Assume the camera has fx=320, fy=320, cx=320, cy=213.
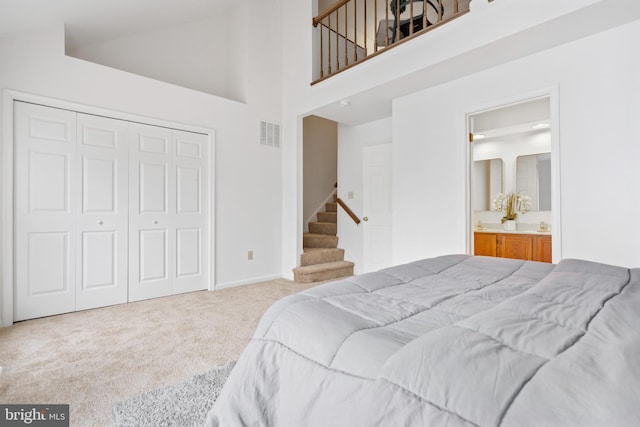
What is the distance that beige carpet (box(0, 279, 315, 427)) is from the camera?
5.62 feet

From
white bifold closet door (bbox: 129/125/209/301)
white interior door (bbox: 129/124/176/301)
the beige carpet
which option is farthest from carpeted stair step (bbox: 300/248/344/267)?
white interior door (bbox: 129/124/176/301)

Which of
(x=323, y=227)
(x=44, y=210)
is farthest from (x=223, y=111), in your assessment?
(x=323, y=227)

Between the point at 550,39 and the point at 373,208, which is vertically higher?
the point at 550,39

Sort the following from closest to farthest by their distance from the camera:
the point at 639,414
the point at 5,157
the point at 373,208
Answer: the point at 639,414
the point at 5,157
the point at 373,208

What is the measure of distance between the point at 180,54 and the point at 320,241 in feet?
10.8

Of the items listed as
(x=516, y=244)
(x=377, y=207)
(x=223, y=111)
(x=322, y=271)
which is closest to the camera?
(x=223, y=111)

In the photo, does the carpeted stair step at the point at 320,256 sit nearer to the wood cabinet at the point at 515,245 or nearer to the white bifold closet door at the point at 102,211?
the white bifold closet door at the point at 102,211

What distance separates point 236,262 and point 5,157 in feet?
7.94

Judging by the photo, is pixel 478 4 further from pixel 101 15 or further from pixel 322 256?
pixel 322 256

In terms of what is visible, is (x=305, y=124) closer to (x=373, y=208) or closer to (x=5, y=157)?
(x=373, y=208)

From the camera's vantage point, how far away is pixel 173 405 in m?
1.55

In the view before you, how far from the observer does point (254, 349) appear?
1093mm

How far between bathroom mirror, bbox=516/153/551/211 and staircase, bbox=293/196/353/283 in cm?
272

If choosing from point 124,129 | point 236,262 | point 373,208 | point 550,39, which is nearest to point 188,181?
point 124,129
